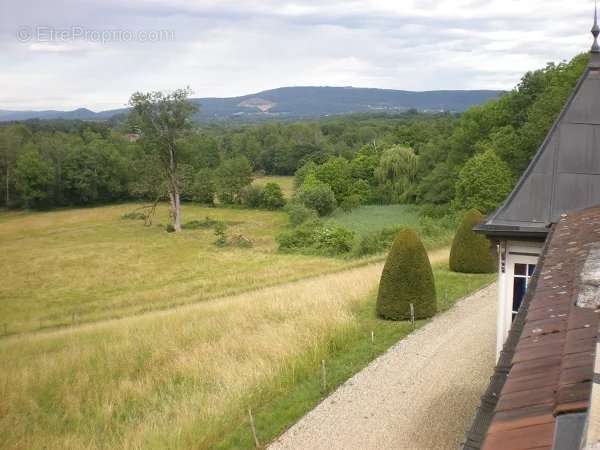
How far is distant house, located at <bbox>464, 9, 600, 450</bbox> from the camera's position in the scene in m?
2.14

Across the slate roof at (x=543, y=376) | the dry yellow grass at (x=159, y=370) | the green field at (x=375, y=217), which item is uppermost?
the slate roof at (x=543, y=376)

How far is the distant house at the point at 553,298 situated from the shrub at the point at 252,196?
2375 inches

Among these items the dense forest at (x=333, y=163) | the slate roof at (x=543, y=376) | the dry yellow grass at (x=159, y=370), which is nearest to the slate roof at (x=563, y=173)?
the slate roof at (x=543, y=376)

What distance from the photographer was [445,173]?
48781 millimetres

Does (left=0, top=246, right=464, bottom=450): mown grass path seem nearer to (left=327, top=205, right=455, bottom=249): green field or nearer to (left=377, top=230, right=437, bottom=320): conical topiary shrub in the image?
(left=377, top=230, right=437, bottom=320): conical topiary shrub

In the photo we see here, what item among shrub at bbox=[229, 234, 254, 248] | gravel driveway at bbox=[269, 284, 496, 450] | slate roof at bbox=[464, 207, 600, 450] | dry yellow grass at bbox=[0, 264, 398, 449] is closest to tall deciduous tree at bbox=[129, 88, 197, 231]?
shrub at bbox=[229, 234, 254, 248]

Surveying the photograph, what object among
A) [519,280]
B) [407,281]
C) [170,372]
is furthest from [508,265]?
[170,372]

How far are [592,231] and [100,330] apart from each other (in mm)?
16167

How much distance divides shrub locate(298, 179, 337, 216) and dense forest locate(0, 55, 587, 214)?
124mm

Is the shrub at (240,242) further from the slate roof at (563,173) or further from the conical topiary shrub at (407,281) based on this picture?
the slate roof at (563,173)

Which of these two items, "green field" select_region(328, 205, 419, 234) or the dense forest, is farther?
"green field" select_region(328, 205, 419, 234)

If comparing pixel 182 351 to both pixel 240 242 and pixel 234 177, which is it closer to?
pixel 240 242

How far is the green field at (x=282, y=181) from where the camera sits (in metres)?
79.4

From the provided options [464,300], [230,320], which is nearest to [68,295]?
[230,320]
